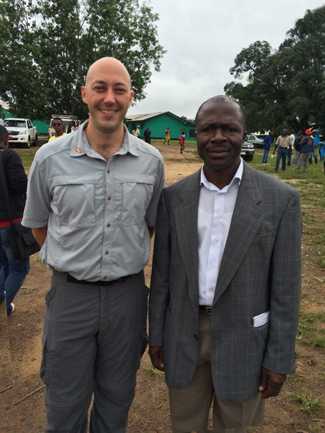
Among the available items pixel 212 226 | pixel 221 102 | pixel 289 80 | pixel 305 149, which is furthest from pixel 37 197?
pixel 289 80

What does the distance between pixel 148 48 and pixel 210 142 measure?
101 ft

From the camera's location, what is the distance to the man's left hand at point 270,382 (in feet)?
6.43

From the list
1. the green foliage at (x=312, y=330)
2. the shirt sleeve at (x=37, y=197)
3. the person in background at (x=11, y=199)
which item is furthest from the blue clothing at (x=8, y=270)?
the green foliage at (x=312, y=330)

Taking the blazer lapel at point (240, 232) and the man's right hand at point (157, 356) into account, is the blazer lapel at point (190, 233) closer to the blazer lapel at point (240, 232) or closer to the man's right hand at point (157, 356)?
the blazer lapel at point (240, 232)

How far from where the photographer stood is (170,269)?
208cm

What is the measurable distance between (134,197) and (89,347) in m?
0.84

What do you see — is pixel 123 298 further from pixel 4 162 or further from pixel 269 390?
pixel 4 162

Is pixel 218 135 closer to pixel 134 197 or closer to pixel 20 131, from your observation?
pixel 134 197

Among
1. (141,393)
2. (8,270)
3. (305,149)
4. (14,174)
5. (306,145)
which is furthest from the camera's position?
(305,149)

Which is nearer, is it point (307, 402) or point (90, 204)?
point (90, 204)

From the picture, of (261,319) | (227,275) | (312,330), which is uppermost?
(227,275)

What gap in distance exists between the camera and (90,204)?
6.55 ft

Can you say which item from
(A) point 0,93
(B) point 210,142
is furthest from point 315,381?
(A) point 0,93

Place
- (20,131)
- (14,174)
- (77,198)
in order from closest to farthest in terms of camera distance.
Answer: (77,198) < (14,174) < (20,131)
